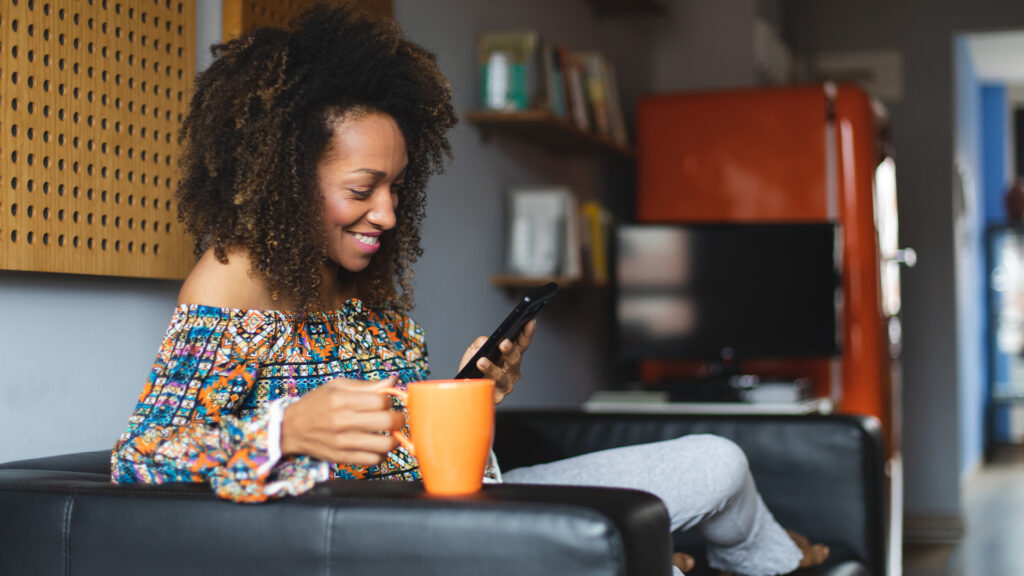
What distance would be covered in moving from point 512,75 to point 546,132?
0.98 feet

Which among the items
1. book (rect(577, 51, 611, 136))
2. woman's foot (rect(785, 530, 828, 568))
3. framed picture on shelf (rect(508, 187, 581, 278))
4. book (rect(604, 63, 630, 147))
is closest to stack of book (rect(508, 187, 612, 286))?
framed picture on shelf (rect(508, 187, 581, 278))

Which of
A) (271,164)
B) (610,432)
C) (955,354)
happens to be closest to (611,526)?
(271,164)

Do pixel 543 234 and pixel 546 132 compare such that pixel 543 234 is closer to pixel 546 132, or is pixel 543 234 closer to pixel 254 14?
pixel 546 132

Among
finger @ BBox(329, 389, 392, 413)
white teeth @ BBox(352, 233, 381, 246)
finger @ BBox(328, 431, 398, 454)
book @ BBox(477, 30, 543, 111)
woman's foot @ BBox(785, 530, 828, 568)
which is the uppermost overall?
book @ BBox(477, 30, 543, 111)

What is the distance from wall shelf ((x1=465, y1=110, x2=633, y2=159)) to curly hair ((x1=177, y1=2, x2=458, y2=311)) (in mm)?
1202

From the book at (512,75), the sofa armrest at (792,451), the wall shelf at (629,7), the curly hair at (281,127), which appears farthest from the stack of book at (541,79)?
the curly hair at (281,127)

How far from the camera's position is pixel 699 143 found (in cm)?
362

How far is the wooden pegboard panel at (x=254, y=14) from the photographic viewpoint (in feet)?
5.80

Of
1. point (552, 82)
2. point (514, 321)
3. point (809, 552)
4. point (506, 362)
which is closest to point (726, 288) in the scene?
point (552, 82)

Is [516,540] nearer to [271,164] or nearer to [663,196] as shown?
[271,164]

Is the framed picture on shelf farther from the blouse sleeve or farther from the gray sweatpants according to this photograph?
the blouse sleeve

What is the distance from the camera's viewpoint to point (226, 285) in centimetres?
129

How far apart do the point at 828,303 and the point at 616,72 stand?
1222mm

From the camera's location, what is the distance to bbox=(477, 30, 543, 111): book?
8.91 feet
